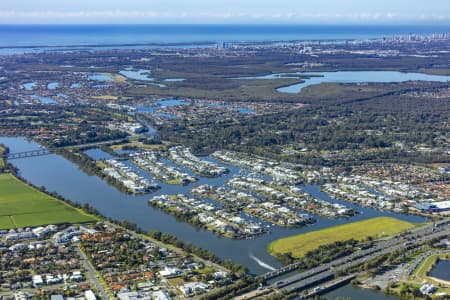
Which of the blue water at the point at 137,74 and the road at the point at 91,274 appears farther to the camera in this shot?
the blue water at the point at 137,74

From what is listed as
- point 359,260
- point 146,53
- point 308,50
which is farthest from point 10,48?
point 359,260

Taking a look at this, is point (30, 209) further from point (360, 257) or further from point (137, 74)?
point (137, 74)

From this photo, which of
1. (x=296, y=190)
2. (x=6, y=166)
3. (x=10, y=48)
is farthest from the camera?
(x=10, y=48)

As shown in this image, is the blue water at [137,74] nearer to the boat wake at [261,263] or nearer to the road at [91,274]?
the road at [91,274]

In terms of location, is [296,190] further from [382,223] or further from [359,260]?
[359,260]

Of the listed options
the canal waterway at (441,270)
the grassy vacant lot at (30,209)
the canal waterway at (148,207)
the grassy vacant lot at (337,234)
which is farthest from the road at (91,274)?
the canal waterway at (441,270)

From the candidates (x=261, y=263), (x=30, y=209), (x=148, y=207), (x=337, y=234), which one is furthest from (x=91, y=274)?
(x=337, y=234)

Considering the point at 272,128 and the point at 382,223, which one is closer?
the point at 382,223
